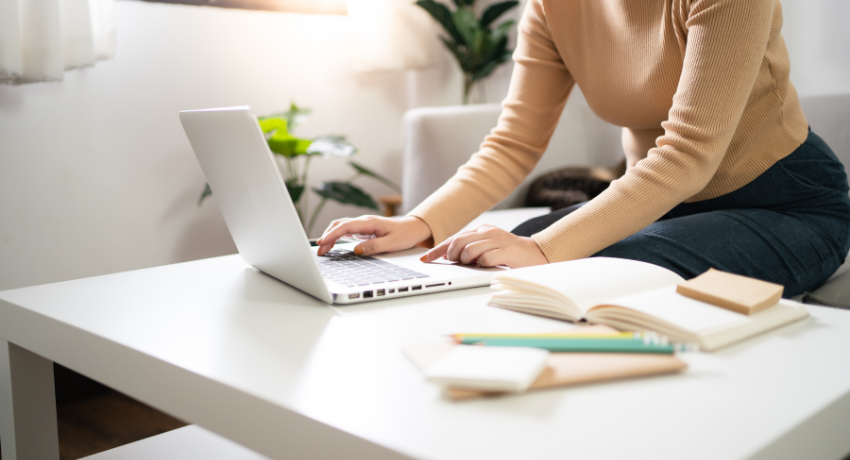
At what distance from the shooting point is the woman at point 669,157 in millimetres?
801

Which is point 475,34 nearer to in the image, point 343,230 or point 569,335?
point 343,230

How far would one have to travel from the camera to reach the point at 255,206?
680mm

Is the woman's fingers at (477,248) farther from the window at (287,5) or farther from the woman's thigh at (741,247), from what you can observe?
the window at (287,5)

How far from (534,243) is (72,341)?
0.52 m

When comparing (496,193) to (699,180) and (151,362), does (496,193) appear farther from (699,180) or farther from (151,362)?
(151,362)

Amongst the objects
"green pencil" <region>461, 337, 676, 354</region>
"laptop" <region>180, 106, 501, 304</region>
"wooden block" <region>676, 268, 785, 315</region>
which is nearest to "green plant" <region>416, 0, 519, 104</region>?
"laptop" <region>180, 106, 501, 304</region>

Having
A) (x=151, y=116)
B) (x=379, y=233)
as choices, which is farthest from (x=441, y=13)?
(x=379, y=233)

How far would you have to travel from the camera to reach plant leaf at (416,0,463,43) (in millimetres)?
2508

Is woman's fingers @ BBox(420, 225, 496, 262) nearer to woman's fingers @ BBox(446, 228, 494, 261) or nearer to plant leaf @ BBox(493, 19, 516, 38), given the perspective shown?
woman's fingers @ BBox(446, 228, 494, 261)

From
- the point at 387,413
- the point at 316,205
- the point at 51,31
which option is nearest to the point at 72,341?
the point at 387,413

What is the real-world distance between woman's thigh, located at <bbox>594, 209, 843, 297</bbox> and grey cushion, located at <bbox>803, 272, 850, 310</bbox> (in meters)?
0.03

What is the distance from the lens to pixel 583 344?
0.44 metres

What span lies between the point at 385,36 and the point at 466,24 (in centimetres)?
33

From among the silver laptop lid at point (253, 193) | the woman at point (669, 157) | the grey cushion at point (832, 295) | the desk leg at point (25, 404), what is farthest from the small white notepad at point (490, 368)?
the grey cushion at point (832, 295)
